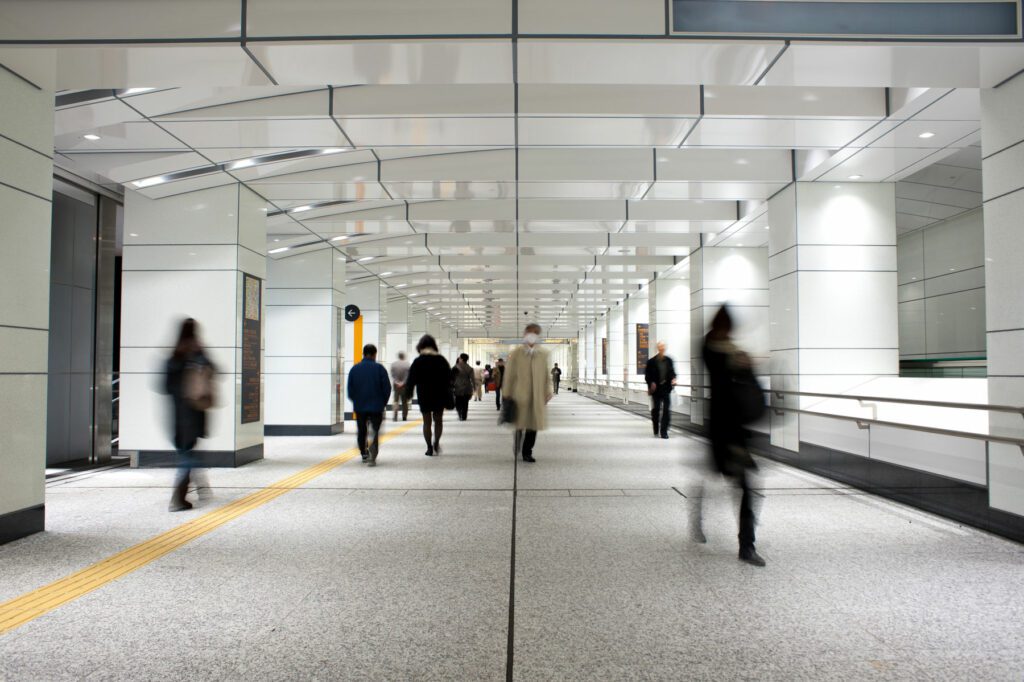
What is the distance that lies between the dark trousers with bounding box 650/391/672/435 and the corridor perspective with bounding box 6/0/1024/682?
74mm

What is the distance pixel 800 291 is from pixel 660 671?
772 cm

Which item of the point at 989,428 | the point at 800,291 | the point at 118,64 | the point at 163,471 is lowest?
the point at 163,471

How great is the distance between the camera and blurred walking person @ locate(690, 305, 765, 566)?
4684 millimetres

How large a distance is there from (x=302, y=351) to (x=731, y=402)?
420 inches

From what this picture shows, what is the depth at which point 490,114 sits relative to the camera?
7.29m

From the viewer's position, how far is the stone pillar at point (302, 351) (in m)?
13.8

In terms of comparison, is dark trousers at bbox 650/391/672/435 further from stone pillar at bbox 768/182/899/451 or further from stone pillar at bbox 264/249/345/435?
stone pillar at bbox 264/249/345/435

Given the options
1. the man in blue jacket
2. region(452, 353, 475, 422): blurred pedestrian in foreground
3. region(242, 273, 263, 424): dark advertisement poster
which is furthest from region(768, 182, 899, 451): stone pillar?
region(452, 353, 475, 422): blurred pedestrian in foreground

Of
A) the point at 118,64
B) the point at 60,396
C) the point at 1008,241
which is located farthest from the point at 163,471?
the point at 1008,241

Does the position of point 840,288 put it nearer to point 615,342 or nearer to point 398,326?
point 398,326

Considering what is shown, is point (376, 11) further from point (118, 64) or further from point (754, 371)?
point (754, 371)

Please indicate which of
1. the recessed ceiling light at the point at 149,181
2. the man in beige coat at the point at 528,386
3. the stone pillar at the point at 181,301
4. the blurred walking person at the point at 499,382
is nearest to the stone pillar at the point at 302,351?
the stone pillar at the point at 181,301

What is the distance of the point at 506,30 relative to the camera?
5.13 meters

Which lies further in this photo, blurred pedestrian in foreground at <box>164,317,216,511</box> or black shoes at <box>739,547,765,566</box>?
blurred pedestrian in foreground at <box>164,317,216,511</box>
